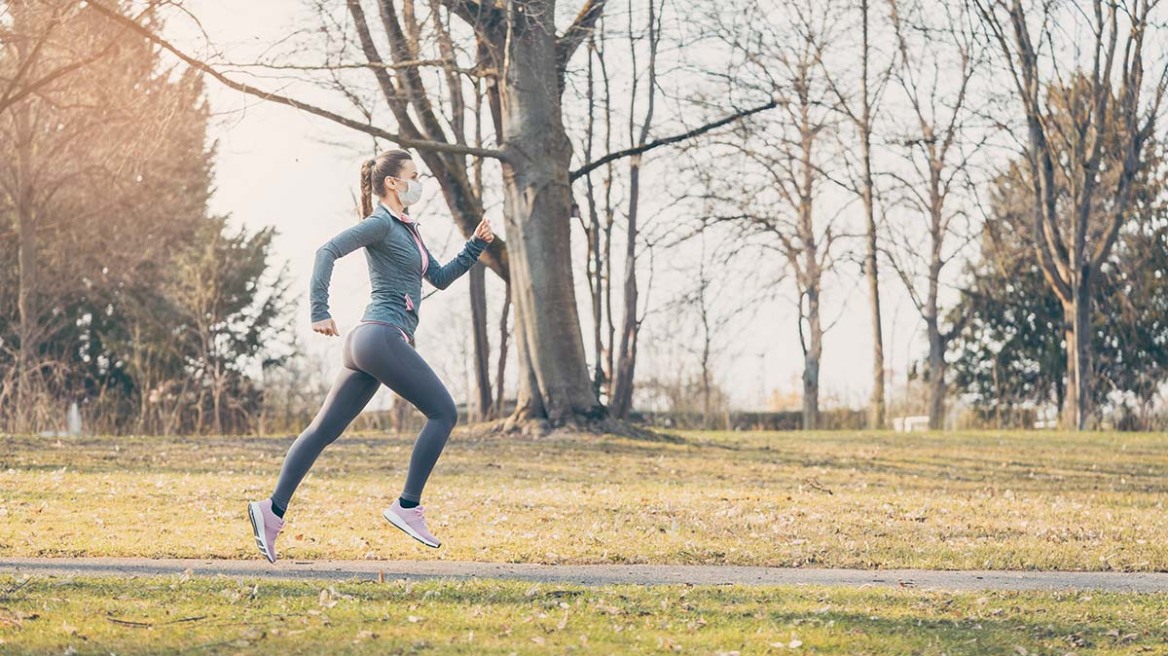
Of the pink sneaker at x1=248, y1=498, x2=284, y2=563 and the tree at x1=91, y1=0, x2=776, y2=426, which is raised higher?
the tree at x1=91, y1=0, x2=776, y2=426

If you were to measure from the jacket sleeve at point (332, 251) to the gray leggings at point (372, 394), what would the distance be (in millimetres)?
337

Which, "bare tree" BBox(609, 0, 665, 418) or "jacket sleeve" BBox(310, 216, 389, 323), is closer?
"jacket sleeve" BBox(310, 216, 389, 323)

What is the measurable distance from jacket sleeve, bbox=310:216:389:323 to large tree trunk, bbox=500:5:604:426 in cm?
1248

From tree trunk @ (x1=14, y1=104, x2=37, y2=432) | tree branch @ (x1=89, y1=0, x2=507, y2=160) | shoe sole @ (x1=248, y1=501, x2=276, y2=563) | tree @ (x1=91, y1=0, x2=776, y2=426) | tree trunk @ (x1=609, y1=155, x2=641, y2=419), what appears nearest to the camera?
shoe sole @ (x1=248, y1=501, x2=276, y2=563)

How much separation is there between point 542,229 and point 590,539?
404 inches

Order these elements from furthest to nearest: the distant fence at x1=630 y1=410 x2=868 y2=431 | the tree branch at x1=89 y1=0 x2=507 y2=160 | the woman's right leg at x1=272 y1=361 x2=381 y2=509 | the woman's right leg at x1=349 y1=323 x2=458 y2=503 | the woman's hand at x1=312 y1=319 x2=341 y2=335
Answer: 1. the distant fence at x1=630 y1=410 x2=868 y2=431
2. the tree branch at x1=89 y1=0 x2=507 y2=160
3. the woman's right leg at x1=272 y1=361 x2=381 y2=509
4. the woman's right leg at x1=349 y1=323 x2=458 y2=503
5. the woman's hand at x1=312 y1=319 x2=341 y2=335

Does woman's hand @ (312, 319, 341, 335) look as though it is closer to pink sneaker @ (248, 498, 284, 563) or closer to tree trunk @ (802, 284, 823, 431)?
pink sneaker @ (248, 498, 284, 563)

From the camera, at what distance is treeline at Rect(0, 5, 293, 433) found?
30156mm

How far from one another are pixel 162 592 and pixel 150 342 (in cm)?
2879

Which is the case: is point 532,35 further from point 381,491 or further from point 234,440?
point 381,491

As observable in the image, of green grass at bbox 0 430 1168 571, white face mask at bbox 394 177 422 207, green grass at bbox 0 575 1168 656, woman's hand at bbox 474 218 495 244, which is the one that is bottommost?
green grass at bbox 0 575 1168 656

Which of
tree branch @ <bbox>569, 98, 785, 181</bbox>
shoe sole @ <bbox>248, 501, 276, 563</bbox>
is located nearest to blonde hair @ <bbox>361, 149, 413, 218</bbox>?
shoe sole @ <bbox>248, 501, 276, 563</bbox>

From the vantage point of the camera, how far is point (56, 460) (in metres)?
16.5

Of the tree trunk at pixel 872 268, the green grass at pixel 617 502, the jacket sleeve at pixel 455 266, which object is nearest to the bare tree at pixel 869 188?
the tree trunk at pixel 872 268
